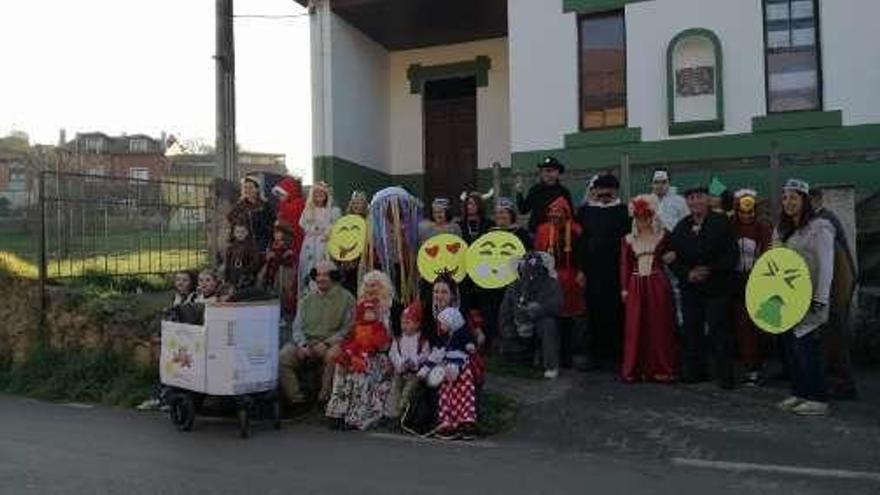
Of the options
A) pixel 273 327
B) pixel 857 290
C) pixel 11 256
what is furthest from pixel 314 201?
pixel 857 290

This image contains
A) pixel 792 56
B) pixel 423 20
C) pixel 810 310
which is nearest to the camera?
pixel 810 310

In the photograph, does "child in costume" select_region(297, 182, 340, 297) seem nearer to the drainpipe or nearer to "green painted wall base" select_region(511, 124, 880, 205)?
"green painted wall base" select_region(511, 124, 880, 205)

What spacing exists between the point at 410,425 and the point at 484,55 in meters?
9.59

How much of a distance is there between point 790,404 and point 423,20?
959 centimetres

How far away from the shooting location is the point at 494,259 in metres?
10.0

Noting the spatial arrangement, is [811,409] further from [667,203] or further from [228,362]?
[228,362]

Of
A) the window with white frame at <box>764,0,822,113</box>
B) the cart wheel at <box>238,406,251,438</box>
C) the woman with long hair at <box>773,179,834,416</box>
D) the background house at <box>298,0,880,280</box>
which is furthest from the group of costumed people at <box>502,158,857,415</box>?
the window with white frame at <box>764,0,822,113</box>

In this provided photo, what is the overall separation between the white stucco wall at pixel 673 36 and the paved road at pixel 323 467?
673 cm

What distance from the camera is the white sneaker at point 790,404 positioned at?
28.0ft

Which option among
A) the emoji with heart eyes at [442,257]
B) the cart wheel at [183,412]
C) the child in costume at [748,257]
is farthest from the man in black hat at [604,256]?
the cart wheel at [183,412]

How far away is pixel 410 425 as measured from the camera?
845 cm

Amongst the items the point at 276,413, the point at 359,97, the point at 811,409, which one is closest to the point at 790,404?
the point at 811,409

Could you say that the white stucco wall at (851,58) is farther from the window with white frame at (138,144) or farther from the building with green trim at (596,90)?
the window with white frame at (138,144)

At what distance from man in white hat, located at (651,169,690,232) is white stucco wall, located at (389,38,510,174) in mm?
5960
